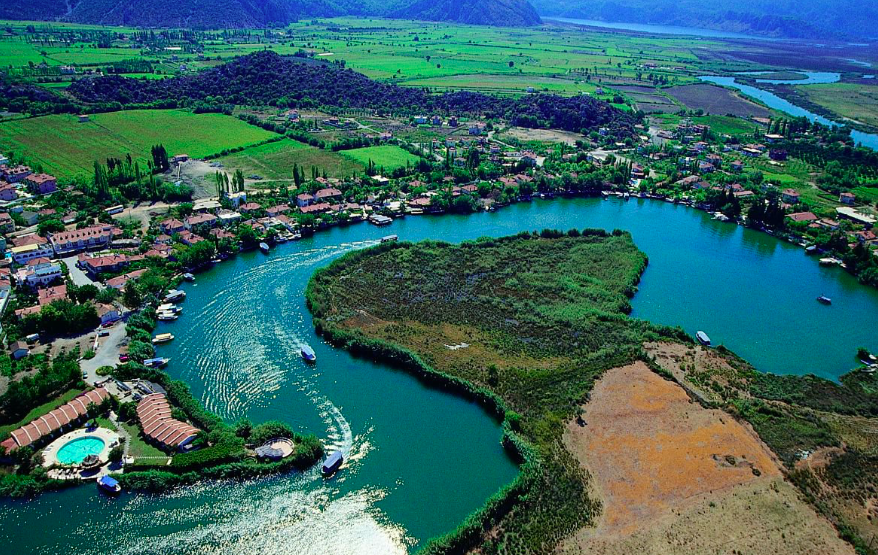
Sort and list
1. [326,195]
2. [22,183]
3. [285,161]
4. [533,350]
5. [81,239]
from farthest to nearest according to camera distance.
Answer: [285,161]
[22,183]
[326,195]
[81,239]
[533,350]

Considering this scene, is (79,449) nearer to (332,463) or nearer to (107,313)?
(332,463)

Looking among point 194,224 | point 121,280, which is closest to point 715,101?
point 194,224

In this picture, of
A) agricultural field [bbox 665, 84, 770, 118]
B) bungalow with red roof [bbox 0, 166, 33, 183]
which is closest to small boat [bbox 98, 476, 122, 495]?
bungalow with red roof [bbox 0, 166, 33, 183]

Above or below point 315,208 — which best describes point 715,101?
above

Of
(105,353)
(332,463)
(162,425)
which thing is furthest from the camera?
(105,353)

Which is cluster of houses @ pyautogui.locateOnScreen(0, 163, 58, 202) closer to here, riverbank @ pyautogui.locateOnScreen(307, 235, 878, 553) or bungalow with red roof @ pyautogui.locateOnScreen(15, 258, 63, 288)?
bungalow with red roof @ pyautogui.locateOnScreen(15, 258, 63, 288)

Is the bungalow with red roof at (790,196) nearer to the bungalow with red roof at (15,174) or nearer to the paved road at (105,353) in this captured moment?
the paved road at (105,353)

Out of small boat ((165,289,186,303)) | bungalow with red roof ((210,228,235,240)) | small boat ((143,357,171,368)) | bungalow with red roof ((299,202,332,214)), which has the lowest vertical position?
small boat ((143,357,171,368))
